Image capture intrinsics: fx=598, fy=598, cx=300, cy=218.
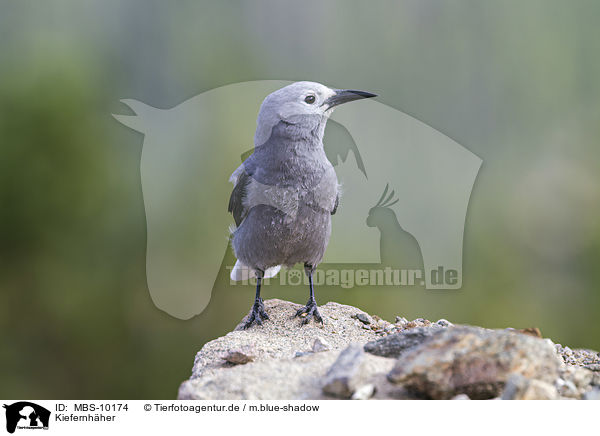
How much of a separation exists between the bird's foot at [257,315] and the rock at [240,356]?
668mm

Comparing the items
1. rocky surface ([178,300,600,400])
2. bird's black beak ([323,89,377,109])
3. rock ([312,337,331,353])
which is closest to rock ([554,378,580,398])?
rocky surface ([178,300,600,400])

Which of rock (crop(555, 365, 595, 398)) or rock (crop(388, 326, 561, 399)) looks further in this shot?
rock (crop(555, 365, 595, 398))

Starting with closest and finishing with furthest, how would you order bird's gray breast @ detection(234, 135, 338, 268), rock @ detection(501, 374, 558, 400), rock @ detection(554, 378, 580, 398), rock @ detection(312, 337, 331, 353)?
rock @ detection(501, 374, 558, 400)
rock @ detection(554, 378, 580, 398)
rock @ detection(312, 337, 331, 353)
bird's gray breast @ detection(234, 135, 338, 268)

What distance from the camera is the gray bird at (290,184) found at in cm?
321

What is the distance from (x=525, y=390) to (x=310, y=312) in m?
1.65

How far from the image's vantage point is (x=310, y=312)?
330cm

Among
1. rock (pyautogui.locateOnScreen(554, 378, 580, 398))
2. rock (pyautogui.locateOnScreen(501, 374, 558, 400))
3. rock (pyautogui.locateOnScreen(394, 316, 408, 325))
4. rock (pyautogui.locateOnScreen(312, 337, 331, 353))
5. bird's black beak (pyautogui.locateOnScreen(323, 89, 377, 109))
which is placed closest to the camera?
rock (pyautogui.locateOnScreen(501, 374, 558, 400))

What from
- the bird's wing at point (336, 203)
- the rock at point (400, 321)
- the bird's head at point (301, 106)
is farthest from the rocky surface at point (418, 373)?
the bird's head at point (301, 106)

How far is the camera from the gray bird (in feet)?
10.5

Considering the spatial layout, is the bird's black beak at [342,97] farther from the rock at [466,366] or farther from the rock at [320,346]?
the rock at [466,366]

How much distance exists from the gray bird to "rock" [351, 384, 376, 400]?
131 centimetres
